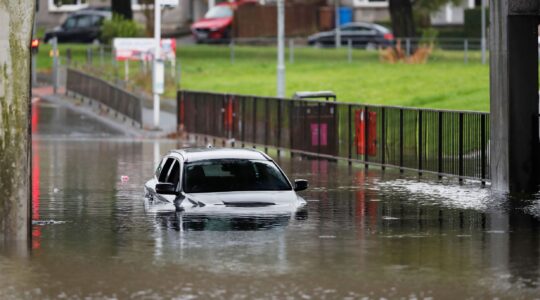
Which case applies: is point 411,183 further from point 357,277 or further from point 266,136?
point 357,277

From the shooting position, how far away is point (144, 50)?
56969 millimetres

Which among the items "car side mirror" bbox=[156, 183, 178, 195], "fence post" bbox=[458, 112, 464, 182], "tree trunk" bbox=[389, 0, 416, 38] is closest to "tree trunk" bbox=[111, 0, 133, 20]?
"tree trunk" bbox=[389, 0, 416, 38]

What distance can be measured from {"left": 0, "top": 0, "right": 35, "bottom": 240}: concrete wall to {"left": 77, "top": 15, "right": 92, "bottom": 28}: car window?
69.2 m

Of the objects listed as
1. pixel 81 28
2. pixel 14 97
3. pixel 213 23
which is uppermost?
pixel 213 23

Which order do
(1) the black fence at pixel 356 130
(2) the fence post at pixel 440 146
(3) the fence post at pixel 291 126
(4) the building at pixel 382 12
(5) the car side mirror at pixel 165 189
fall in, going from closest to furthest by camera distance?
(5) the car side mirror at pixel 165 189, (1) the black fence at pixel 356 130, (2) the fence post at pixel 440 146, (3) the fence post at pixel 291 126, (4) the building at pixel 382 12

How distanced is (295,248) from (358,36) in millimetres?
63387

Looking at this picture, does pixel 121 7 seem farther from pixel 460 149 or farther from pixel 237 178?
pixel 237 178

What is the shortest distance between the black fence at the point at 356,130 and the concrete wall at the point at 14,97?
12.4 metres

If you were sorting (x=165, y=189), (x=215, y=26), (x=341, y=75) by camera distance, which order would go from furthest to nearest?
(x=215, y=26) < (x=341, y=75) < (x=165, y=189)

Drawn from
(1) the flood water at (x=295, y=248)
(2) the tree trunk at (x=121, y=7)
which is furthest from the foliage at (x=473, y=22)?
(1) the flood water at (x=295, y=248)

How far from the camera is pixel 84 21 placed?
87.3 metres

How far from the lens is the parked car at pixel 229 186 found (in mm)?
20328

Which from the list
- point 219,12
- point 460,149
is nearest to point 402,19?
point 219,12

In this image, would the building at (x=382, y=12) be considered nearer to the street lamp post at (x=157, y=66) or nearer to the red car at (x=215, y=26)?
the red car at (x=215, y=26)
